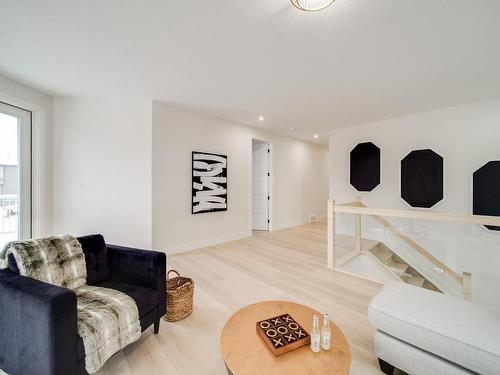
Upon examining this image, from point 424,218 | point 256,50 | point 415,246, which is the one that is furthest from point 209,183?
point 415,246

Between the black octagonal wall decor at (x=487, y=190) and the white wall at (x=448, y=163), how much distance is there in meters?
0.08

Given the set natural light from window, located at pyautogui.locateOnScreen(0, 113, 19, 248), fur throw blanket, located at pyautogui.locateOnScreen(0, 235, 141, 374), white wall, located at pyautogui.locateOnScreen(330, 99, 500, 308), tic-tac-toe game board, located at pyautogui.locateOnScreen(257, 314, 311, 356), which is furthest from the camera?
natural light from window, located at pyautogui.locateOnScreen(0, 113, 19, 248)

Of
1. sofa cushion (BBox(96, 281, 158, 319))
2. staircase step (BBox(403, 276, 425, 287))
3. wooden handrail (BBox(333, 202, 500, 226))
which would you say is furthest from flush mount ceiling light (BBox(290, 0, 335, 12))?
staircase step (BBox(403, 276, 425, 287))

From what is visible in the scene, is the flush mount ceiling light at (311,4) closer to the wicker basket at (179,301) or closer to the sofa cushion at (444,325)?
the sofa cushion at (444,325)

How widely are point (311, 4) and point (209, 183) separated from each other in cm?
316

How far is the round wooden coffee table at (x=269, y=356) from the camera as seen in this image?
101cm

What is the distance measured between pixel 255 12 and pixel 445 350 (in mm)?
2556

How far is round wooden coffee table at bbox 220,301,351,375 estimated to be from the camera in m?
1.01

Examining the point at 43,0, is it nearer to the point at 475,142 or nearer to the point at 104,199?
the point at 104,199

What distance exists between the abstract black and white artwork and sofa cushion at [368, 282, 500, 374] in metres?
3.18

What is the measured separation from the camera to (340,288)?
2566 mm

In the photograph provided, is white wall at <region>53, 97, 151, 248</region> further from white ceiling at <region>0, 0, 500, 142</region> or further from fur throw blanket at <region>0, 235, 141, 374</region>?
fur throw blanket at <region>0, 235, 141, 374</region>

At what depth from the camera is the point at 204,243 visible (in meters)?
4.14

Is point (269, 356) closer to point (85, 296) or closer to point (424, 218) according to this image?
point (85, 296)
